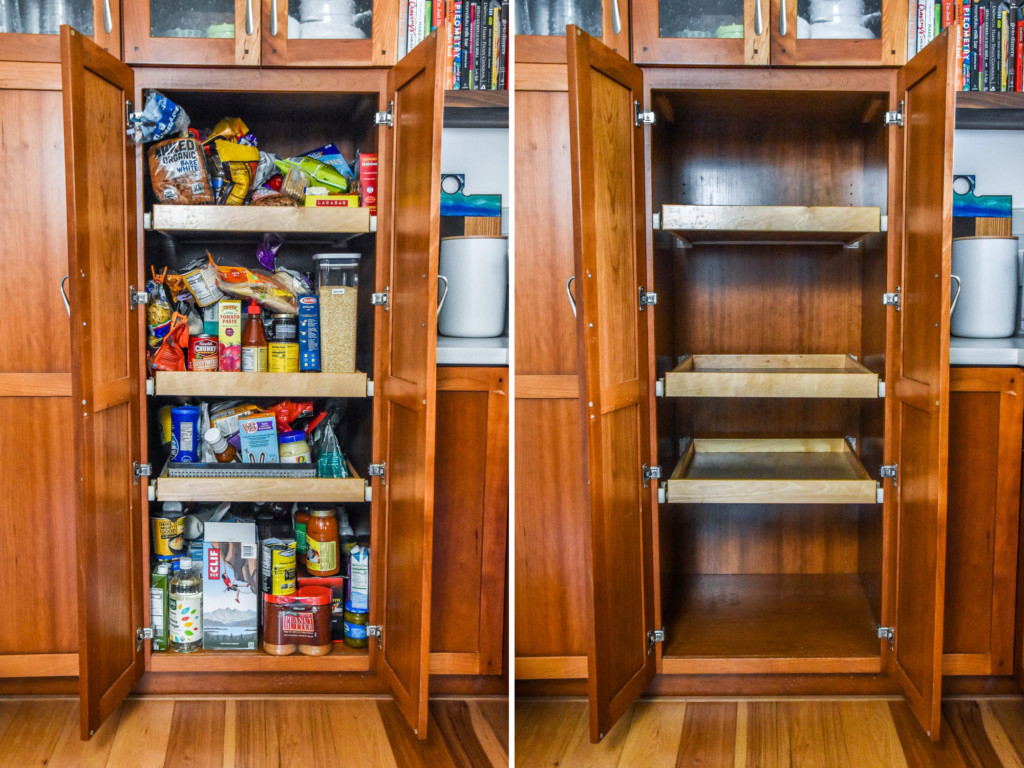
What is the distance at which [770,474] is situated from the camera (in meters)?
2.23

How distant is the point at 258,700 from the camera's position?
214 centimetres

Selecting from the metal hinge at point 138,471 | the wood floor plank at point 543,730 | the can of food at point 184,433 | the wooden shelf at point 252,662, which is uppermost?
the can of food at point 184,433

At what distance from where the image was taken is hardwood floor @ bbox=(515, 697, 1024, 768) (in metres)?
1.87

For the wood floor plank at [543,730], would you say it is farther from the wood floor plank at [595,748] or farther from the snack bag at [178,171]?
the snack bag at [178,171]

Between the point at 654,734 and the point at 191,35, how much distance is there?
6.19 feet

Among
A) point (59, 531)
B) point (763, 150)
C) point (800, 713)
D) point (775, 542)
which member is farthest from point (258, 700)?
point (763, 150)

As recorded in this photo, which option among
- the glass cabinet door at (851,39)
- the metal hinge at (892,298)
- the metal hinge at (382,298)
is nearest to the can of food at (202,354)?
the metal hinge at (382,298)

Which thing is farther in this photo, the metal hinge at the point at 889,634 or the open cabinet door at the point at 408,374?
the metal hinge at the point at 889,634

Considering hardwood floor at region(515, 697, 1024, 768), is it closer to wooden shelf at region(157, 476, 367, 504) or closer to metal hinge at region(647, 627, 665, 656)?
metal hinge at region(647, 627, 665, 656)

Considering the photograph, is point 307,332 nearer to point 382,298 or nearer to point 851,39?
point 382,298

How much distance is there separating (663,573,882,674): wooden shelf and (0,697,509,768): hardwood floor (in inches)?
20.5

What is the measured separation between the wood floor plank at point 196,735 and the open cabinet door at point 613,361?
0.85 metres

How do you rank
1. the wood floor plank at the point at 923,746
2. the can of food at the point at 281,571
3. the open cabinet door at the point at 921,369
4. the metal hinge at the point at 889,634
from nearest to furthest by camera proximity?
the open cabinet door at the point at 921,369 → the wood floor plank at the point at 923,746 → the metal hinge at the point at 889,634 → the can of food at the point at 281,571

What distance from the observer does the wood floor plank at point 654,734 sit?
188 cm
